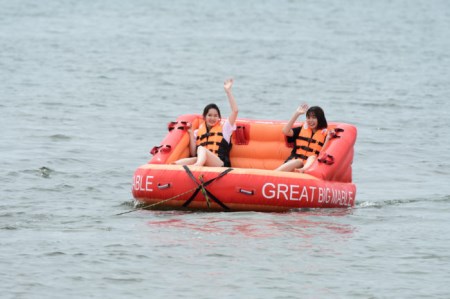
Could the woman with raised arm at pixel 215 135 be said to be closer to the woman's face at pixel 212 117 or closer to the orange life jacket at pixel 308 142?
the woman's face at pixel 212 117

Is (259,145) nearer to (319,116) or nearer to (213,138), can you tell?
(213,138)

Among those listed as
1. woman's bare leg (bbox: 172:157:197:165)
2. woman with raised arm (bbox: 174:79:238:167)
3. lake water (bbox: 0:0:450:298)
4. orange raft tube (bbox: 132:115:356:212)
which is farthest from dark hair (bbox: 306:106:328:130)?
woman's bare leg (bbox: 172:157:197:165)

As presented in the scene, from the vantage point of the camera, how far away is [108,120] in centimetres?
1706

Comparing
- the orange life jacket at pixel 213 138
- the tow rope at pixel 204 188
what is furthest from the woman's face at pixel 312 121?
the tow rope at pixel 204 188

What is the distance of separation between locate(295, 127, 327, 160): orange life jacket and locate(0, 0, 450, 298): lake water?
0.74m

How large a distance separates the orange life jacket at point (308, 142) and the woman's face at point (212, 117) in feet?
2.78

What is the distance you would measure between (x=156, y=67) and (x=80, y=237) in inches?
639

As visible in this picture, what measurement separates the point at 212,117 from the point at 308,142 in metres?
1.00

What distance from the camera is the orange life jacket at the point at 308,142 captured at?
10.5m

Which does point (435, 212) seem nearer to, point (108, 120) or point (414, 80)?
point (108, 120)

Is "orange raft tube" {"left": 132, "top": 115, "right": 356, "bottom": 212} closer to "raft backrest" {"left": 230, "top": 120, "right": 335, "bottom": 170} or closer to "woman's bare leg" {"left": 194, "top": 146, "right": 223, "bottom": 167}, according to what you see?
"woman's bare leg" {"left": 194, "top": 146, "right": 223, "bottom": 167}

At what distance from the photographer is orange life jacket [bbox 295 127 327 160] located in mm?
10539

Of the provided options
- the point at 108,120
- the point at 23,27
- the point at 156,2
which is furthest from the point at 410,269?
the point at 156,2

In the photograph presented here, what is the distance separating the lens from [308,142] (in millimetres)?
10586
